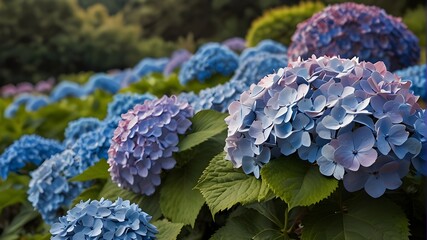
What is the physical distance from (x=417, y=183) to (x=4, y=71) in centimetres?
1340

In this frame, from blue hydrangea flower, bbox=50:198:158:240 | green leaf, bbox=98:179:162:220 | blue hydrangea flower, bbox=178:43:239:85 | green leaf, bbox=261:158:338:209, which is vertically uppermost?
blue hydrangea flower, bbox=50:198:158:240

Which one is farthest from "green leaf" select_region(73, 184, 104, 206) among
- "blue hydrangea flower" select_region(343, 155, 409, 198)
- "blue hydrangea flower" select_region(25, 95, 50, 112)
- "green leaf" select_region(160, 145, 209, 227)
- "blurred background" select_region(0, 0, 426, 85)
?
"blurred background" select_region(0, 0, 426, 85)

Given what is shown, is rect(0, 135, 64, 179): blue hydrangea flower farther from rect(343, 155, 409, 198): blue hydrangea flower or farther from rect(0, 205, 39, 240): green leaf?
rect(343, 155, 409, 198): blue hydrangea flower

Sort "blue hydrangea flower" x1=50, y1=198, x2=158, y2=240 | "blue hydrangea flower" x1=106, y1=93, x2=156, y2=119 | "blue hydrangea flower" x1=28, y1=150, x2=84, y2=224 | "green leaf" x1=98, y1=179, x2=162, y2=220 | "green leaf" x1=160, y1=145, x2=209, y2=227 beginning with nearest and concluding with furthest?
"blue hydrangea flower" x1=50, y1=198, x2=158, y2=240 < "green leaf" x1=160, y1=145, x2=209, y2=227 < "green leaf" x1=98, y1=179, x2=162, y2=220 < "blue hydrangea flower" x1=28, y1=150, x2=84, y2=224 < "blue hydrangea flower" x1=106, y1=93, x2=156, y2=119

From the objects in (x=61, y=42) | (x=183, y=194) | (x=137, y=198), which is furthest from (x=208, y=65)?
(x=61, y=42)

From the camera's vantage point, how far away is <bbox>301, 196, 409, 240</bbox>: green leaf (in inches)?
67.6

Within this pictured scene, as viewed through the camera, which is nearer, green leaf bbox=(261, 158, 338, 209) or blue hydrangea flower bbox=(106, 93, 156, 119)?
green leaf bbox=(261, 158, 338, 209)

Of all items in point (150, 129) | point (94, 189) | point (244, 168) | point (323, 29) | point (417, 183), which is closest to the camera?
point (244, 168)

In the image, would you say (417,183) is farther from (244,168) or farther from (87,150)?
(87,150)

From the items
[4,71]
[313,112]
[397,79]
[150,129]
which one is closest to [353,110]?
[313,112]

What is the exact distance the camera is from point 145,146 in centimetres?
223

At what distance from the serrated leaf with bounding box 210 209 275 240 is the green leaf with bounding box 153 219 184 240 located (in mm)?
110

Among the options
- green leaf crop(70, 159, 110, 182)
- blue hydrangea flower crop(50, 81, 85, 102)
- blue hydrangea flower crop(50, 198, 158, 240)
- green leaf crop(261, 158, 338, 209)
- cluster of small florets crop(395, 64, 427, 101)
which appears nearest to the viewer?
green leaf crop(261, 158, 338, 209)

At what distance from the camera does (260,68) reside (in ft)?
11.7
